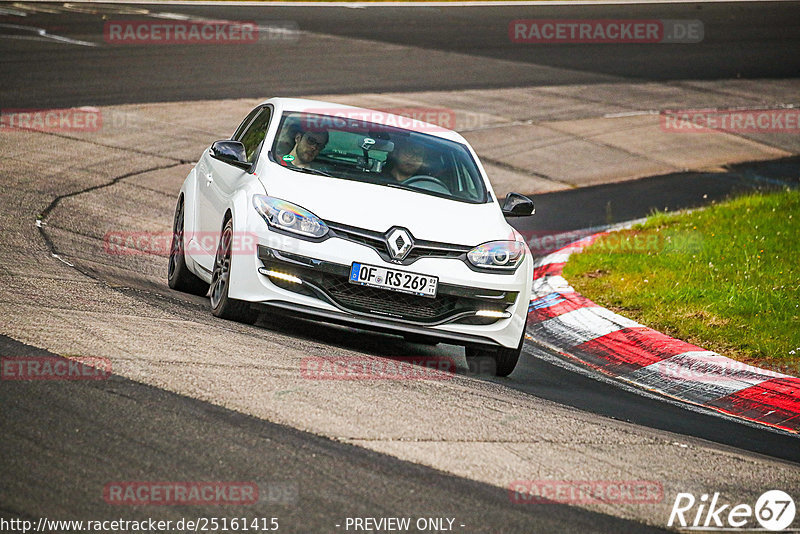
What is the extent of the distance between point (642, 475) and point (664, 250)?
21.2 ft

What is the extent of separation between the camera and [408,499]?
15.0 feet

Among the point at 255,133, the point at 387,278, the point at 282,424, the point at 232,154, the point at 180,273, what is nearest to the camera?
the point at 282,424

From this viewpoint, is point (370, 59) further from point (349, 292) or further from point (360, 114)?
point (349, 292)

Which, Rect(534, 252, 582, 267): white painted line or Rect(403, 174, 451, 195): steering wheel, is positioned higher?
Rect(403, 174, 451, 195): steering wheel

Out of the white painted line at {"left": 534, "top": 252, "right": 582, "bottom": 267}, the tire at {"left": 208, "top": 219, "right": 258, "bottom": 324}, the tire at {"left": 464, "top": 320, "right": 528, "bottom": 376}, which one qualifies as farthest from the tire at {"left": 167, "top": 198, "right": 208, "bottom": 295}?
the white painted line at {"left": 534, "top": 252, "right": 582, "bottom": 267}

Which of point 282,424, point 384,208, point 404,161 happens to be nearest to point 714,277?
point 404,161

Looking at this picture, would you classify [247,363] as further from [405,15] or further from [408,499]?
[405,15]

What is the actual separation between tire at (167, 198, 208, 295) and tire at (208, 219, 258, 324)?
101cm

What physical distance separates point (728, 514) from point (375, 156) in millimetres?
4020

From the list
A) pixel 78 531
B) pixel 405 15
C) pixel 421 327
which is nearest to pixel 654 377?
pixel 421 327

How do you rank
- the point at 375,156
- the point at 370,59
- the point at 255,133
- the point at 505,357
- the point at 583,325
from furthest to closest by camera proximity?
the point at 370,59 < the point at 583,325 < the point at 255,133 < the point at 375,156 < the point at 505,357

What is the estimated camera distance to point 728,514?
194 inches

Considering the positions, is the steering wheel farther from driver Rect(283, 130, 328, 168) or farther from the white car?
driver Rect(283, 130, 328, 168)

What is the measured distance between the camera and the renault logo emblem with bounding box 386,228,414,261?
6.96 meters
